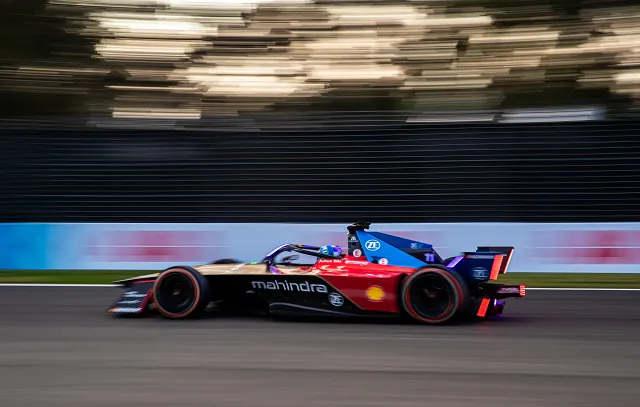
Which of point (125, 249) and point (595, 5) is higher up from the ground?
point (595, 5)

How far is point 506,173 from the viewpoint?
1227cm

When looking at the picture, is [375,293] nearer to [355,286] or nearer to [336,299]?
[355,286]

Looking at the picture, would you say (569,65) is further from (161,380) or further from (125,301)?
(161,380)

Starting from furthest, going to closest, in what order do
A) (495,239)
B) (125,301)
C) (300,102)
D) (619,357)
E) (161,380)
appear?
(300,102) → (495,239) → (125,301) → (619,357) → (161,380)

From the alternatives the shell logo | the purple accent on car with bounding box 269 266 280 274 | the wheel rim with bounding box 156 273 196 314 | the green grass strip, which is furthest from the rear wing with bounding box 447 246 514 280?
the green grass strip

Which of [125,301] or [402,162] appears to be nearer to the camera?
[125,301]

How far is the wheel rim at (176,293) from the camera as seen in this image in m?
7.27

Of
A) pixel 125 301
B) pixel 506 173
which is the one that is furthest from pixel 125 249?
pixel 506 173

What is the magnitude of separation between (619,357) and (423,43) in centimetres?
1334

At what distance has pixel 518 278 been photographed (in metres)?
11.1

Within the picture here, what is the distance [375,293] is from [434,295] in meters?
0.57

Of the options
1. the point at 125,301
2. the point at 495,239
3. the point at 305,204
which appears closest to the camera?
the point at 125,301

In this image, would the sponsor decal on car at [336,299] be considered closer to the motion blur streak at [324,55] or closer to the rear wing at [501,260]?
the rear wing at [501,260]

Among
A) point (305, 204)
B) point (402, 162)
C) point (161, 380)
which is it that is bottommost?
point (161, 380)
